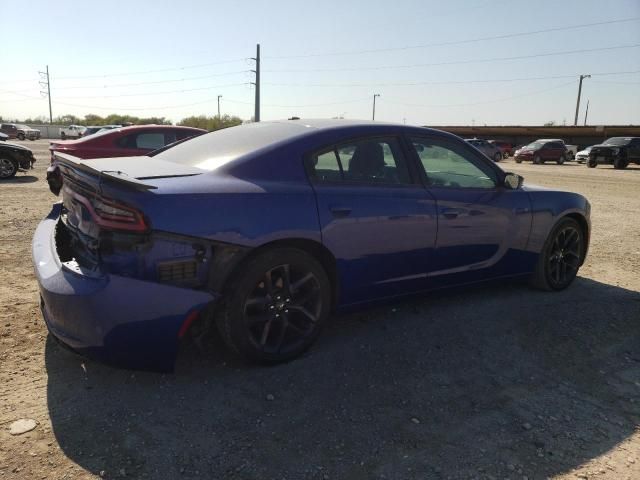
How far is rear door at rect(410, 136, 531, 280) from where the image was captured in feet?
12.3

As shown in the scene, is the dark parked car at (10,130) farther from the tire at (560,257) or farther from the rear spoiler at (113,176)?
the tire at (560,257)

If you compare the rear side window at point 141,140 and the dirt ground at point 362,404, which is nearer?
the dirt ground at point 362,404

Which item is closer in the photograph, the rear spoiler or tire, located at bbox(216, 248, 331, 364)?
the rear spoiler

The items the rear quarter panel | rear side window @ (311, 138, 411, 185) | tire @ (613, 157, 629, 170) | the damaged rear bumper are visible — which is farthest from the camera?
tire @ (613, 157, 629, 170)

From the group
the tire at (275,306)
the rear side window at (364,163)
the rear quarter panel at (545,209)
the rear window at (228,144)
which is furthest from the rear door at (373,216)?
the rear quarter panel at (545,209)

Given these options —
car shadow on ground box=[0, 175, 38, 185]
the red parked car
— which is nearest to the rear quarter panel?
the red parked car

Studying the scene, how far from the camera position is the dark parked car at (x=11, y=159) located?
13.0 meters

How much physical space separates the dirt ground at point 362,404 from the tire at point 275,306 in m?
0.16

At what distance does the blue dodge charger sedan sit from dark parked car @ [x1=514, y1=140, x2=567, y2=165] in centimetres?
3149

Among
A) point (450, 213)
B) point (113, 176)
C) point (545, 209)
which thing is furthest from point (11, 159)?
point (545, 209)

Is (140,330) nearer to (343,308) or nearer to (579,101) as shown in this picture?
(343,308)

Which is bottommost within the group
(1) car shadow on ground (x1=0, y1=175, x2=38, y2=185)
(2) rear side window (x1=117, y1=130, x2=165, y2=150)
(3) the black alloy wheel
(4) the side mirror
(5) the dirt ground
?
(5) the dirt ground

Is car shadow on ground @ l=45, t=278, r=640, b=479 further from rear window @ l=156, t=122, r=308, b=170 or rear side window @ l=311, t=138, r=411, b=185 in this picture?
rear window @ l=156, t=122, r=308, b=170

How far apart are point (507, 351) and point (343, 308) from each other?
3.92ft
